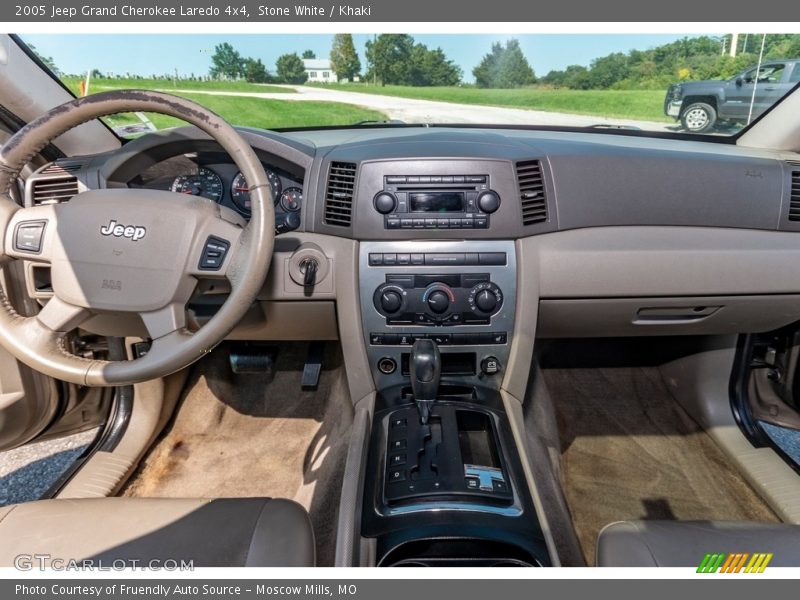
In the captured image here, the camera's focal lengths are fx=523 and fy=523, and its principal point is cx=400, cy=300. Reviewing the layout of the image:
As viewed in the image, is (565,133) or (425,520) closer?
(425,520)

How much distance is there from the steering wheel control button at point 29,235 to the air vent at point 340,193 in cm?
86

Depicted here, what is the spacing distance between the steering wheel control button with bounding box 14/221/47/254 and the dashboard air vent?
2.52m

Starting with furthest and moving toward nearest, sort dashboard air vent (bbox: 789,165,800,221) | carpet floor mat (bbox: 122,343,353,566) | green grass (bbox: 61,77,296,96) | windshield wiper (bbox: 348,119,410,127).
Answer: windshield wiper (bbox: 348,119,410,127), carpet floor mat (bbox: 122,343,353,566), dashboard air vent (bbox: 789,165,800,221), green grass (bbox: 61,77,296,96)

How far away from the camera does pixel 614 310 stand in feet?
6.72

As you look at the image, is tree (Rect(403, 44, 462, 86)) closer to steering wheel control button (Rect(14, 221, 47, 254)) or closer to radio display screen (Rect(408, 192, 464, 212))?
radio display screen (Rect(408, 192, 464, 212))

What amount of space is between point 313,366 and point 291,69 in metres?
1.21

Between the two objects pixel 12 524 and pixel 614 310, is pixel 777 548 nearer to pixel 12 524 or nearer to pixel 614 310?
pixel 614 310

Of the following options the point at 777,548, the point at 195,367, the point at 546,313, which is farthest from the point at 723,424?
the point at 195,367

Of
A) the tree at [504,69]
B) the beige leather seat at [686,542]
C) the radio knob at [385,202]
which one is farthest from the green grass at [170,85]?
the beige leather seat at [686,542]

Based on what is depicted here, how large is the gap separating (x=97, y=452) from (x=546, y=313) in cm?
201

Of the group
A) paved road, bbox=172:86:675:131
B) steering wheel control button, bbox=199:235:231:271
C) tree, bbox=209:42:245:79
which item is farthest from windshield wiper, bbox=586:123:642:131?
steering wheel control button, bbox=199:235:231:271

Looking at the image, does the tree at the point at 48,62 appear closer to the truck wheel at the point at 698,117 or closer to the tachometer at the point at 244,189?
the tachometer at the point at 244,189

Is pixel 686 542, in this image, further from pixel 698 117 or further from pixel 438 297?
pixel 698 117

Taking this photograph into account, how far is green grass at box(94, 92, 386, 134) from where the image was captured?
1.86m
